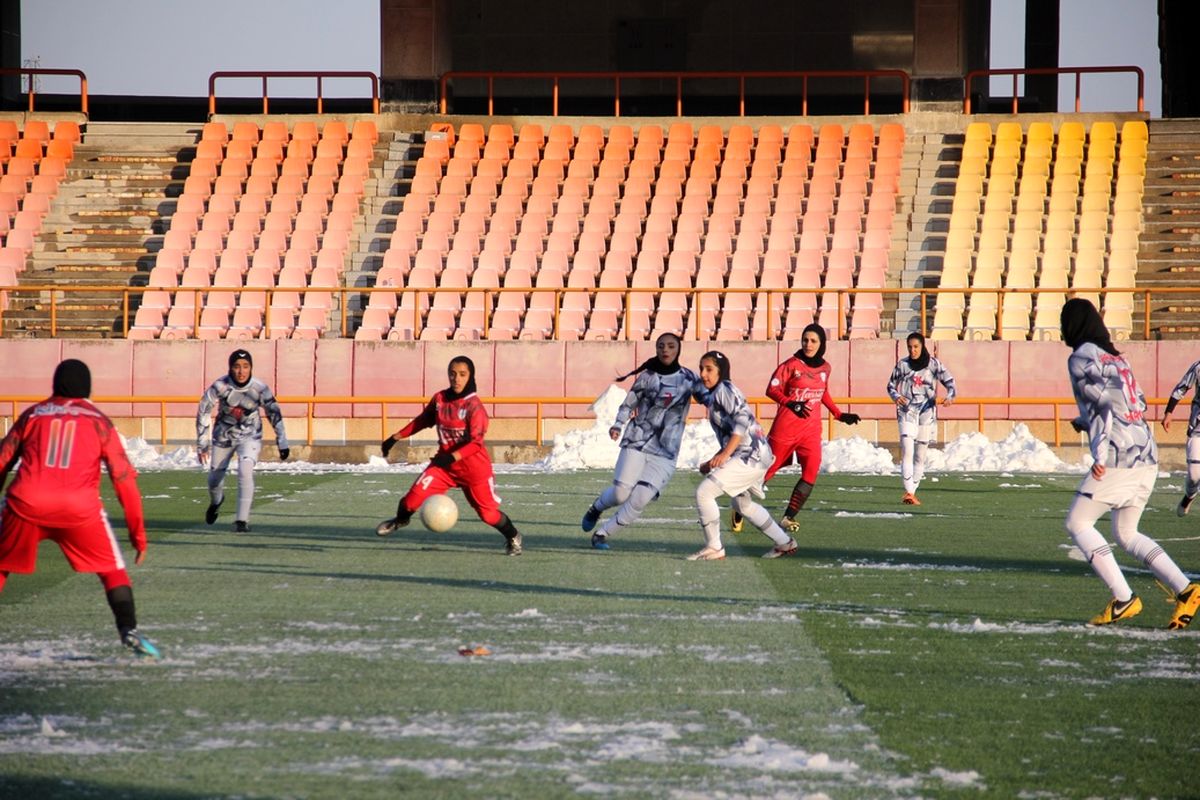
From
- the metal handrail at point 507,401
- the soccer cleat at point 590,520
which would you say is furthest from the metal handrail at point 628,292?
the soccer cleat at point 590,520

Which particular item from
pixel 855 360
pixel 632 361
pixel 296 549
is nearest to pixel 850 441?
pixel 855 360

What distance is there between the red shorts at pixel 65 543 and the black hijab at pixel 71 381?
63 cm

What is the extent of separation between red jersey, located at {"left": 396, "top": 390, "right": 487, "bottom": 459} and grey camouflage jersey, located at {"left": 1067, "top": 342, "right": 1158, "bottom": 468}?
5256 millimetres

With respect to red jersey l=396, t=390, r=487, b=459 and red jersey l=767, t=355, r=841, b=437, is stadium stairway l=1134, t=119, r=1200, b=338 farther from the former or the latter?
red jersey l=396, t=390, r=487, b=459

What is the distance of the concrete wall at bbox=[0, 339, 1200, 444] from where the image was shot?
94.0 feet

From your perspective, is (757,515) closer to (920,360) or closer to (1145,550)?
(1145,550)

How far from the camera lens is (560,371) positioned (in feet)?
95.7

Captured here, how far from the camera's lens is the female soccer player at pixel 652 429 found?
13.5 meters

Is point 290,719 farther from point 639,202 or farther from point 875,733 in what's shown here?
point 639,202

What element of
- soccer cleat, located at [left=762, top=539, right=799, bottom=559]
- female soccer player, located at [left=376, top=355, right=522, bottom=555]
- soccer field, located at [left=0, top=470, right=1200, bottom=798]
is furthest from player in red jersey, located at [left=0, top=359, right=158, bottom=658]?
soccer cleat, located at [left=762, top=539, right=799, bottom=559]

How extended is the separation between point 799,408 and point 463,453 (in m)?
4.13

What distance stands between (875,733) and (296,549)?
8.05m

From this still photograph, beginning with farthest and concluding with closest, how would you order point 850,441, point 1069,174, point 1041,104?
1. point 1041,104
2. point 1069,174
3. point 850,441

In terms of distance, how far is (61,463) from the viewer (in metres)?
8.12
